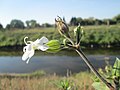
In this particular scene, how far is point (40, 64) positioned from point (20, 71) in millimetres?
2063

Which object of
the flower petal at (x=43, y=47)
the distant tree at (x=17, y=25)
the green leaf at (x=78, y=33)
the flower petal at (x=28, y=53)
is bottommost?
the distant tree at (x=17, y=25)

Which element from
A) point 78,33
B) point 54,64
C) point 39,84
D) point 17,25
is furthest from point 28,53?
point 17,25

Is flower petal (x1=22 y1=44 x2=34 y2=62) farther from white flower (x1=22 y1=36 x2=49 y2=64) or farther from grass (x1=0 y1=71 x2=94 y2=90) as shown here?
grass (x1=0 y1=71 x2=94 y2=90)

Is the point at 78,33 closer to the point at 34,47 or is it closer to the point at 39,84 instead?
the point at 34,47

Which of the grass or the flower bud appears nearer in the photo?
the flower bud

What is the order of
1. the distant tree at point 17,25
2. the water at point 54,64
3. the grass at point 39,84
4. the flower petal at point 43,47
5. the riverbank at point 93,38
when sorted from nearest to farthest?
the flower petal at point 43,47 < the grass at point 39,84 < the water at point 54,64 < the riverbank at point 93,38 < the distant tree at point 17,25

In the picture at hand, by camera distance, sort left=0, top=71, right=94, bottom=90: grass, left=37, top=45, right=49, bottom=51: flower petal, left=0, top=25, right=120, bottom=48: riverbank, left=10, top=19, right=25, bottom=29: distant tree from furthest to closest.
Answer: left=10, top=19, right=25, bottom=29: distant tree, left=0, top=25, right=120, bottom=48: riverbank, left=0, top=71, right=94, bottom=90: grass, left=37, top=45, right=49, bottom=51: flower petal

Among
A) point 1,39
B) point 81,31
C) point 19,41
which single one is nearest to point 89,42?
point 19,41

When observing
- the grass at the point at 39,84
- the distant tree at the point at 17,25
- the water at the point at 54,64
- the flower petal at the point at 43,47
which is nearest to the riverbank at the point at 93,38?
the water at the point at 54,64

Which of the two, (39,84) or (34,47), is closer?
(34,47)

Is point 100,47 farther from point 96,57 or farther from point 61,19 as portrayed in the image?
point 61,19

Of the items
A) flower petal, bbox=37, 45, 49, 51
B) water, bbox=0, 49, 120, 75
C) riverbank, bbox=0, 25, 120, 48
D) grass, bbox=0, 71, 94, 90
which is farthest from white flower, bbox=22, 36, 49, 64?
riverbank, bbox=0, 25, 120, 48

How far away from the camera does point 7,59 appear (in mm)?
22547

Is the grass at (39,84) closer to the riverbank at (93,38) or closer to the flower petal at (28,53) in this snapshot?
the flower petal at (28,53)
